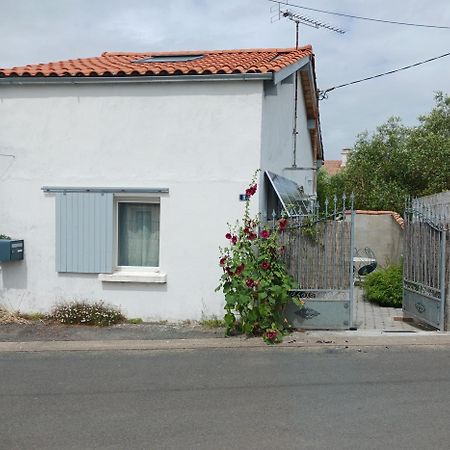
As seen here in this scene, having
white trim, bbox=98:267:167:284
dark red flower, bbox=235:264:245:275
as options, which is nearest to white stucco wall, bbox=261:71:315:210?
dark red flower, bbox=235:264:245:275

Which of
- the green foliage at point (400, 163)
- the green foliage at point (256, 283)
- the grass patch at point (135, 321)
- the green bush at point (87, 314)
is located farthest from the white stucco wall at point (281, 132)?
the green foliage at point (400, 163)

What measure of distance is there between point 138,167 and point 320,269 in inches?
128

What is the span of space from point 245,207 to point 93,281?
2731 mm

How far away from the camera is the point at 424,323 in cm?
882

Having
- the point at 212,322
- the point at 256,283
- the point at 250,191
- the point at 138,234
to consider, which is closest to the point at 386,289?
the point at 212,322

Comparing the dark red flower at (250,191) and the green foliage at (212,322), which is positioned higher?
the dark red flower at (250,191)

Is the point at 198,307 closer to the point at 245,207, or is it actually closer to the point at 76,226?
the point at 245,207

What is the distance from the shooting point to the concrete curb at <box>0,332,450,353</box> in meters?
7.43

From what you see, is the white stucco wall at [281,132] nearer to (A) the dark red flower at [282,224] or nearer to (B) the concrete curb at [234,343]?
(A) the dark red flower at [282,224]

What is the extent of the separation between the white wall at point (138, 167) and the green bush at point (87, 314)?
0.15 meters

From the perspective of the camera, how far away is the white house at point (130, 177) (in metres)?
8.48

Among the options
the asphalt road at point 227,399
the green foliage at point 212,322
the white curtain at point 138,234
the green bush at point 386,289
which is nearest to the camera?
the asphalt road at point 227,399

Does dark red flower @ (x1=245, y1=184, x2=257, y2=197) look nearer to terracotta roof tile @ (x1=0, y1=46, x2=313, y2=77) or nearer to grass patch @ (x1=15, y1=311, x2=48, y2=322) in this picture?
terracotta roof tile @ (x1=0, y1=46, x2=313, y2=77)

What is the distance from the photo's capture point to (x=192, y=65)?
31.1 ft
